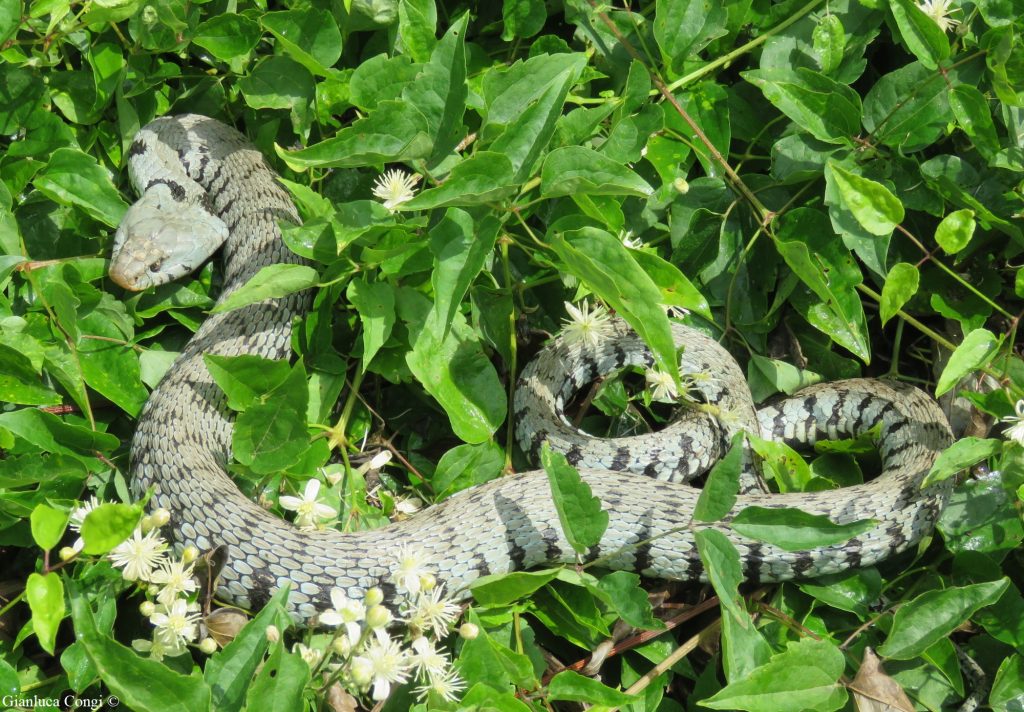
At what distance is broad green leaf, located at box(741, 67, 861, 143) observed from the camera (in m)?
3.69

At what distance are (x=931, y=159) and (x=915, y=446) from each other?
1119 mm

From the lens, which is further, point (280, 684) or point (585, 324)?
point (585, 324)

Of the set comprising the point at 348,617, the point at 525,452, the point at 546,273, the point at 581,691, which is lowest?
the point at 581,691

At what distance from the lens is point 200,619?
302 centimetres

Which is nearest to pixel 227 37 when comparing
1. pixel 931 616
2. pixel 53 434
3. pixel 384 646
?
pixel 53 434

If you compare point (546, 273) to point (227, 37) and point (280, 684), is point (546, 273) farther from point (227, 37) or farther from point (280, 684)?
point (280, 684)

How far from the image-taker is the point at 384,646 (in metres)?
2.50

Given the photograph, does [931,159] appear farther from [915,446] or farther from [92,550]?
[92,550]

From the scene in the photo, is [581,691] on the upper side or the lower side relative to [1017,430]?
lower

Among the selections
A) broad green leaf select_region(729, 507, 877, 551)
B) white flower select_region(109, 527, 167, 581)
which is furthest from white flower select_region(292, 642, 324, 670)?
broad green leaf select_region(729, 507, 877, 551)

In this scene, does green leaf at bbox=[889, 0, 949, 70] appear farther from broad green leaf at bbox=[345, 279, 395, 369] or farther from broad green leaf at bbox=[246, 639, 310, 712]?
broad green leaf at bbox=[246, 639, 310, 712]

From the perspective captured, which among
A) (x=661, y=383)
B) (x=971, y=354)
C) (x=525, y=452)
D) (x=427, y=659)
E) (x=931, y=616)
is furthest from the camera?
(x=525, y=452)

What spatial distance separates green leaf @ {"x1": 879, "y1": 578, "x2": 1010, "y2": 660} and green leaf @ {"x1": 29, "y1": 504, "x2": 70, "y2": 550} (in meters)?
2.45

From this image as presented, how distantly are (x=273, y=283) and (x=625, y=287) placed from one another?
3.85 ft
